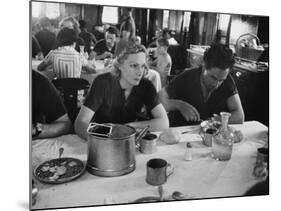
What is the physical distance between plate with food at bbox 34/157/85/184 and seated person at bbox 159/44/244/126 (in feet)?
1.66

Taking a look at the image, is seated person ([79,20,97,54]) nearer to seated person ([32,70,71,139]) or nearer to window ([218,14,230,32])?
seated person ([32,70,71,139])

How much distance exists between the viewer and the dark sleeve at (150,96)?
1.57m

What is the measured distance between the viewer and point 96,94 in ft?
4.95

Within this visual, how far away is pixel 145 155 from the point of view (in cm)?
157

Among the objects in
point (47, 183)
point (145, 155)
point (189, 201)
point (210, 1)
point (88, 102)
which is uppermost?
point (210, 1)

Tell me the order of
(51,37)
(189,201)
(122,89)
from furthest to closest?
(189,201) < (122,89) < (51,37)

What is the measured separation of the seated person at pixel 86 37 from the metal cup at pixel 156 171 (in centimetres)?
60

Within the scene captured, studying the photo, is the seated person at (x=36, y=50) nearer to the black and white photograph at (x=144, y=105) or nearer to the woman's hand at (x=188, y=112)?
the black and white photograph at (x=144, y=105)

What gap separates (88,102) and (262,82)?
3.02ft

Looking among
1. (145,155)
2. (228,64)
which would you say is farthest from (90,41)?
(228,64)

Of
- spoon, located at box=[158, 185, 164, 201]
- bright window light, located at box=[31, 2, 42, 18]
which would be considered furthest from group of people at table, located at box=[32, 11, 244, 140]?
spoon, located at box=[158, 185, 164, 201]

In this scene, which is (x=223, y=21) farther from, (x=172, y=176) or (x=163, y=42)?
(x=172, y=176)

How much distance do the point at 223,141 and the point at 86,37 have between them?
0.84 metres

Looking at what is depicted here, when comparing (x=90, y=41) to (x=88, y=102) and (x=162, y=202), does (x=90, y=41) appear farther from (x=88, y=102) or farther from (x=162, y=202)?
(x=162, y=202)
